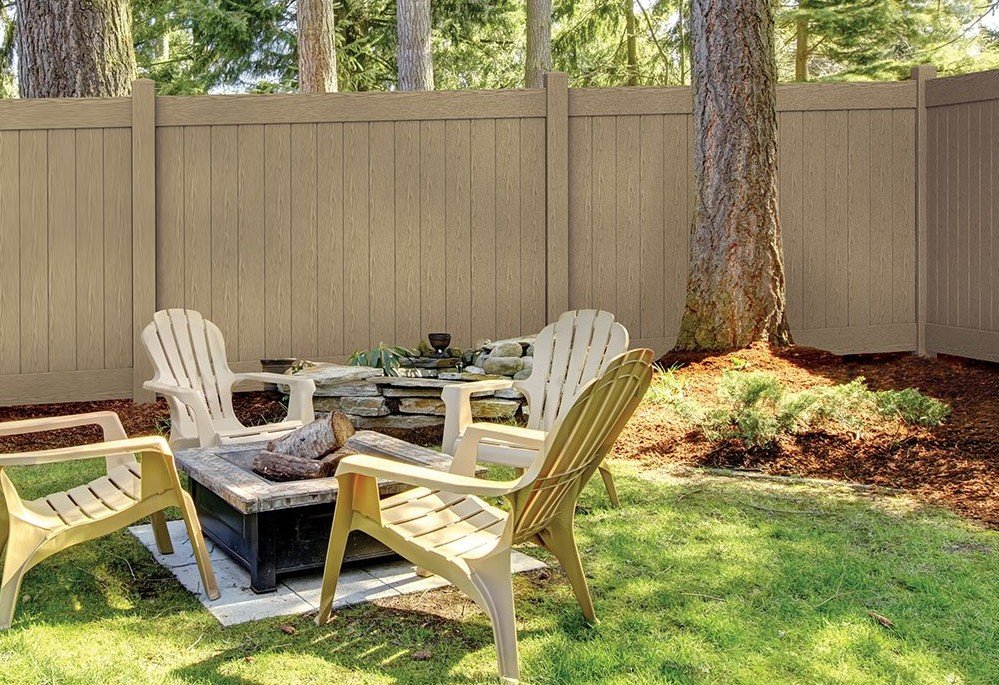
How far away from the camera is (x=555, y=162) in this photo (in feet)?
21.7

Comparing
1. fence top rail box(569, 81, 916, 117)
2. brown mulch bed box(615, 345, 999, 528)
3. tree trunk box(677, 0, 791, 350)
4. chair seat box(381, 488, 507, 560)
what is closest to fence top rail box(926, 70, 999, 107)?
fence top rail box(569, 81, 916, 117)

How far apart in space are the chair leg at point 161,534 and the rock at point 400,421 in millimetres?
1837

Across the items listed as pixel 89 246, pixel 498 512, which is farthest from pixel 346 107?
pixel 498 512

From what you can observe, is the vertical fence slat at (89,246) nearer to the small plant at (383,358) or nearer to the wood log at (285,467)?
the small plant at (383,358)

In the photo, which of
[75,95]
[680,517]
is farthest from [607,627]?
[75,95]

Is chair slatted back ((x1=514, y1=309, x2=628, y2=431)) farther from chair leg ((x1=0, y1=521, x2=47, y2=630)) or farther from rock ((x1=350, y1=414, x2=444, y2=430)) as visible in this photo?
chair leg ((x1=0, y1=521, x2=47, y2=630))

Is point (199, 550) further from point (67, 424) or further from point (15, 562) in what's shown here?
point (67, 424)

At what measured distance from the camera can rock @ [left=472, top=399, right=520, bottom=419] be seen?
5406mm

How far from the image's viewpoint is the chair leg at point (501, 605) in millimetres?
2590

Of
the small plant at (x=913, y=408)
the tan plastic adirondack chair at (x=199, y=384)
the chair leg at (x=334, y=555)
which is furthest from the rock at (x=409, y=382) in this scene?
the chair leg at (x=334, y=555)

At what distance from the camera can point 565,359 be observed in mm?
4340

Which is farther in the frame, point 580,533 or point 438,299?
point 438,299

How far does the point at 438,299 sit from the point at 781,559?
136 inches

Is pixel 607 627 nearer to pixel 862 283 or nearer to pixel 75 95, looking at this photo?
pixel 862 283
